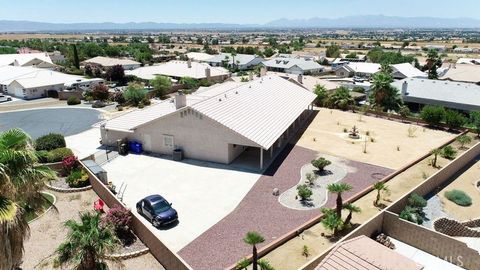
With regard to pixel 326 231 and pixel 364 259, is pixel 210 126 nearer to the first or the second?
pixel 326 231

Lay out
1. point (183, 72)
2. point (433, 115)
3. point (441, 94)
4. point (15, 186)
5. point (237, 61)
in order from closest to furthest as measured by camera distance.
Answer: point (15, 186), point (433, 115), point (441, 94), point (183, 72), point (237, 61)

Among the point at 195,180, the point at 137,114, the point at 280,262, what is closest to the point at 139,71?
the point at 137,114

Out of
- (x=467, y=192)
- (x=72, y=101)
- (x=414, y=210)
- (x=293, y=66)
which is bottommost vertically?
(x=467, y=192)

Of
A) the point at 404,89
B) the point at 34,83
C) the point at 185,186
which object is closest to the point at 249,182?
the point at 185,186

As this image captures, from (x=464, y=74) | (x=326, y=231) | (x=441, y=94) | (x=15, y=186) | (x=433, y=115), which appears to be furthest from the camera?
(x=464, y=74)

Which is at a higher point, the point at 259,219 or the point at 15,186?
the point at 15,186

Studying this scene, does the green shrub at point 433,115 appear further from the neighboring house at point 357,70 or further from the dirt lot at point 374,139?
the neighboring house at point 357,70
